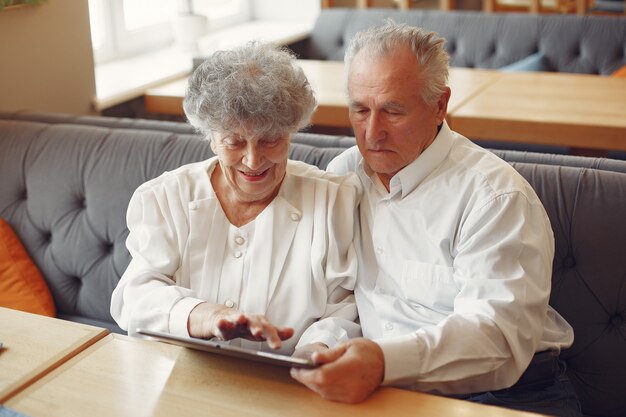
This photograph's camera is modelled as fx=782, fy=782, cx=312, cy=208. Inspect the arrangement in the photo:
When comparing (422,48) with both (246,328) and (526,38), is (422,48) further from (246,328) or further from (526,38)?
(526,38)

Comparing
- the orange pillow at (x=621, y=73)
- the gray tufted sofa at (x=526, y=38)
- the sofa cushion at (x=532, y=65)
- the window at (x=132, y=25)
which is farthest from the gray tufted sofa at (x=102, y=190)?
the gray tufted sofa at (x=526, y=38)

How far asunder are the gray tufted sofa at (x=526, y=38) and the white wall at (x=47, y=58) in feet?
5.35

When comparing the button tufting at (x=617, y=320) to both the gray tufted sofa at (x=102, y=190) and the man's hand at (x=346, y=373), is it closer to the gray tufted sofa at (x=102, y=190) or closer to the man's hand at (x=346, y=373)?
the gray tufted sofa at (x=102, y=190)

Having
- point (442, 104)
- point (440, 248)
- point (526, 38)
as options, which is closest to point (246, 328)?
point (440, 248)

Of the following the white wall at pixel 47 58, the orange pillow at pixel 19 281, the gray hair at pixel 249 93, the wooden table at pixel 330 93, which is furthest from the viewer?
the wooden table at pixel 330 93

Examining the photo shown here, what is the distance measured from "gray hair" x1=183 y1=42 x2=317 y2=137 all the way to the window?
200 cm

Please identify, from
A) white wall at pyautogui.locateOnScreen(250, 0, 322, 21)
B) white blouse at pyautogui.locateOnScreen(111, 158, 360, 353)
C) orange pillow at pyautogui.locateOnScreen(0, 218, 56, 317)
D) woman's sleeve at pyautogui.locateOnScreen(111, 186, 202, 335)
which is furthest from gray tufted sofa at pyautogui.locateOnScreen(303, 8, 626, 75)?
woman's sleeve at pyautogui.locateOnScreen(111, 186, 202, 335)

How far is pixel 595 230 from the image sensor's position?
1718 millimetres

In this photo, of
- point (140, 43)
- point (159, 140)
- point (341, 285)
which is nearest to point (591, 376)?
point (341, 285)

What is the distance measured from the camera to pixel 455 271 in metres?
1.54

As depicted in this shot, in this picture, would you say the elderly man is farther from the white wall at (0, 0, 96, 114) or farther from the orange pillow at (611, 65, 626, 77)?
the orange pillow at (611, 65, 626, 77)

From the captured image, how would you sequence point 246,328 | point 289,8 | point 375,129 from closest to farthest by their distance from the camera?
1. point 246,328
2. point 375,129
3. point 289,8

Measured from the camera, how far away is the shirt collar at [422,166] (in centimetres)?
160

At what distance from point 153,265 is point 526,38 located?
113 inches
